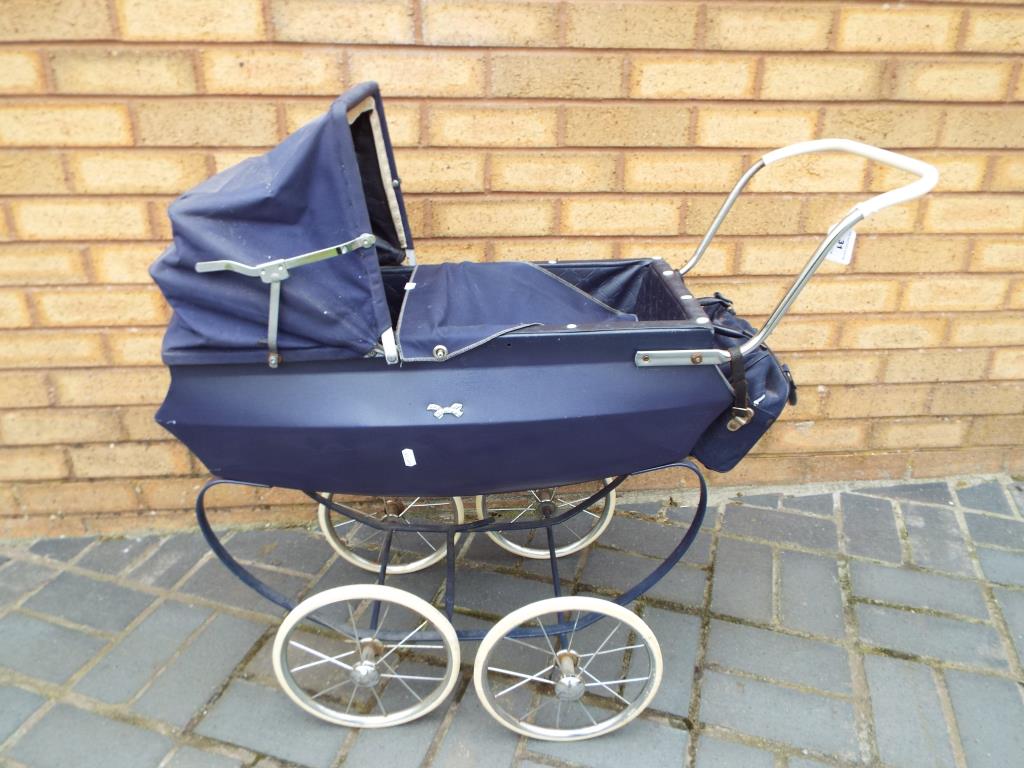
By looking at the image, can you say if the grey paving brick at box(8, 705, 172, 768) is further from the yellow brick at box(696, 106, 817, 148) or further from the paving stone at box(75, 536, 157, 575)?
the yellow brick at box(696, 106, 817, 148)

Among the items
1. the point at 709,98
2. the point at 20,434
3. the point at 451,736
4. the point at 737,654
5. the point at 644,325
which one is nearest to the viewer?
the point at 644,325

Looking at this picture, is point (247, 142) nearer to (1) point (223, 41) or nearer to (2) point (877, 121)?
(1) point (223, 41)

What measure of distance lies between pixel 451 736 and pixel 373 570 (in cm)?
70

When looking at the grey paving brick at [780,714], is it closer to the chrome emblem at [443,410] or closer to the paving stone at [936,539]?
the paving stone at [936,539]

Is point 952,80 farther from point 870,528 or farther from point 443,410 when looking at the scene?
point 443,410

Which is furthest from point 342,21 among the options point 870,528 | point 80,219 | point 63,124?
point 870,528

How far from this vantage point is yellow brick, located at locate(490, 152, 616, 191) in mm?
2533

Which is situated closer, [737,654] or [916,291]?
[737,654]

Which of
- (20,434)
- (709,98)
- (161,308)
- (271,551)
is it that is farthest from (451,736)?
(709,98)

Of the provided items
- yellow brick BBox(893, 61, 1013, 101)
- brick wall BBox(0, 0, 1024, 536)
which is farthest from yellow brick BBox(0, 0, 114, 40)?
yellow brick BBox(893, 61, 1013, 101)

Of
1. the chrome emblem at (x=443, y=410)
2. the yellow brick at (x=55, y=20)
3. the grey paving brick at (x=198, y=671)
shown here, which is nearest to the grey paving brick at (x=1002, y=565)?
the chrome emblem at (x=443, y=410)

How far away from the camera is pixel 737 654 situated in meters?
2.30

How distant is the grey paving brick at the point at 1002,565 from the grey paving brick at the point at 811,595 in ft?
1.64

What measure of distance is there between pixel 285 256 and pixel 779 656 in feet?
5.78
